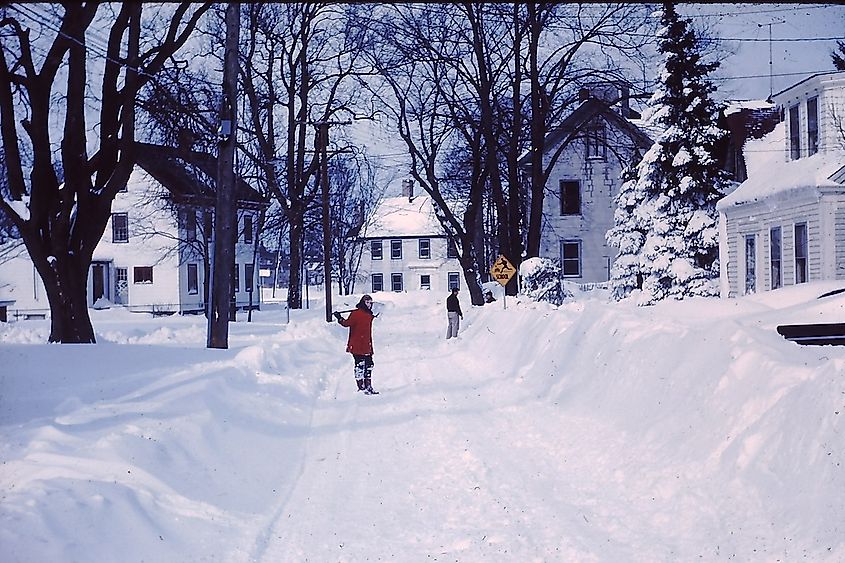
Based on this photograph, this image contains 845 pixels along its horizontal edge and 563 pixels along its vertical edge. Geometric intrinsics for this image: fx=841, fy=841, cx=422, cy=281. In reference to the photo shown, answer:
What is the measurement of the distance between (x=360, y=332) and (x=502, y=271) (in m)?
13.9

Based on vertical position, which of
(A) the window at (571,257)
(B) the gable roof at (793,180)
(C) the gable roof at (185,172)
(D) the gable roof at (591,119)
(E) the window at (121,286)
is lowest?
(E) the window at (121,286)

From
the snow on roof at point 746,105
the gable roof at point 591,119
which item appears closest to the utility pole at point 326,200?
the gable roof at point 591,119

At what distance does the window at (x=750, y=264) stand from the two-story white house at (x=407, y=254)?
201 feet

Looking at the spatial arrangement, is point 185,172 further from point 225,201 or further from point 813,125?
point 813,125

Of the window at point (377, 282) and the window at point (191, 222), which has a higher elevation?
the window at point (191, 222)

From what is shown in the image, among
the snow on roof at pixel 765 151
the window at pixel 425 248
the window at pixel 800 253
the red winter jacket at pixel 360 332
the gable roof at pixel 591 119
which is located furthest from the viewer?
the window at pixel 425 248

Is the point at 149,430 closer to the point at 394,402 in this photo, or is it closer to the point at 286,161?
the point at 394,402

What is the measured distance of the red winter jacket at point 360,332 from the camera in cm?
1518

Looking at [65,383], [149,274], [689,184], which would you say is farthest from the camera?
[149,274]

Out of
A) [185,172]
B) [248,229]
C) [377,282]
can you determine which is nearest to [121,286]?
[248,229]

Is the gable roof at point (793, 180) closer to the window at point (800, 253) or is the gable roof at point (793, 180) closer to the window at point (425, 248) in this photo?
the window at point (800, 253)

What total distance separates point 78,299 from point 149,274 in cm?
3137

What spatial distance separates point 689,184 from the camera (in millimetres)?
31172

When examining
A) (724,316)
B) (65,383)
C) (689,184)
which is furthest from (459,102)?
(65,383)
